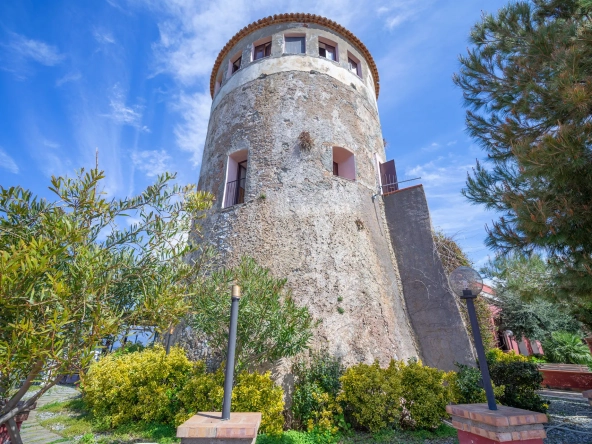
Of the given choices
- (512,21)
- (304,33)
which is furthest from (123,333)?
(304,33)

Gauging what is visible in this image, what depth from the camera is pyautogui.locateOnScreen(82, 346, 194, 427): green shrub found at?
5.83 meters

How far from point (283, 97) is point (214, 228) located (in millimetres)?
4358

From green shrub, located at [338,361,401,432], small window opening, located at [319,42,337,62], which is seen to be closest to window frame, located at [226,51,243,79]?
small window opening, located at [319,42,337,62]

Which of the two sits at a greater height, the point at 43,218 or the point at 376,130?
the point at 376,130

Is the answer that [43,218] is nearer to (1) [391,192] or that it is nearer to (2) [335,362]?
(2) [335,362]

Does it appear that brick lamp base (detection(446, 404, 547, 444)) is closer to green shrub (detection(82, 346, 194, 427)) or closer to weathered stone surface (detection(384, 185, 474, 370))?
weathered stone surface (detection(384, 185, 474, 370))

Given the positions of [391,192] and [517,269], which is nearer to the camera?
[517,269]

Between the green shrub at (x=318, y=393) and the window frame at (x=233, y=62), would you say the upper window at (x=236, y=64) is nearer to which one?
the window frame at (x=233, y=62)

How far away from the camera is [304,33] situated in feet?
35.1

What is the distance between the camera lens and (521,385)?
5824 mm

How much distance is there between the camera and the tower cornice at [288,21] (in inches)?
422

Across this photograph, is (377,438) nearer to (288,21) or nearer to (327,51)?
(327,51)

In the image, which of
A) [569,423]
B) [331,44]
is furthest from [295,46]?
[569,423]

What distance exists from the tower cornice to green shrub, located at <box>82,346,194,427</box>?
9.93 metres
